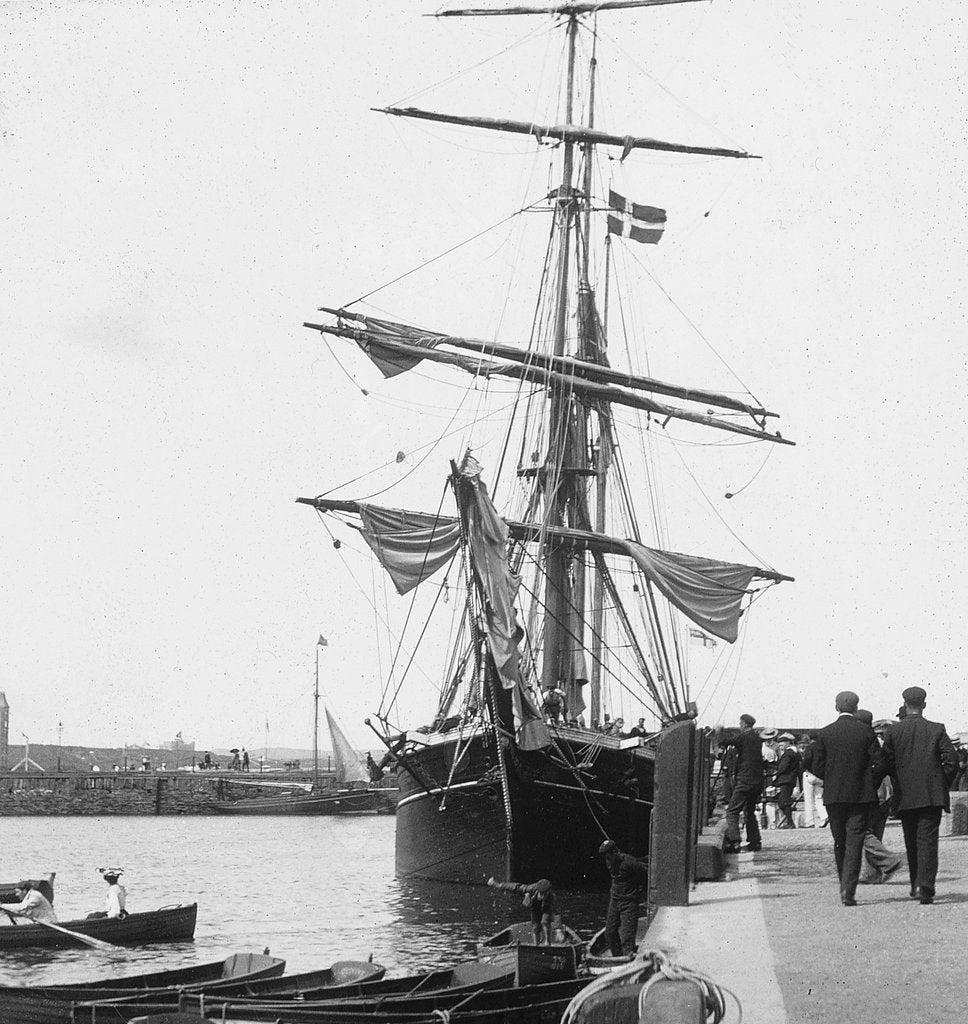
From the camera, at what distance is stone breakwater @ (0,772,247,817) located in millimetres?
84125

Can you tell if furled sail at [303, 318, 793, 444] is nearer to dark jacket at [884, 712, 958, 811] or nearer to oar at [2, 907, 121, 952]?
oar at [2, 907, 121, 952]

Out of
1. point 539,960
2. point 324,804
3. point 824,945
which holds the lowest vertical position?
point 324,804

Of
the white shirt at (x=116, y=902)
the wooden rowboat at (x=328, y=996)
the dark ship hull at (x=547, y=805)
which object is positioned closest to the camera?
the wooden rowboat at (x=328, y=996)

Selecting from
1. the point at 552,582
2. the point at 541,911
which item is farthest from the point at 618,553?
the point at 541,911

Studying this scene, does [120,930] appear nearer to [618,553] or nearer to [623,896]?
[623,896]

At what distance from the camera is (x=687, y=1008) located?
18.9 ft

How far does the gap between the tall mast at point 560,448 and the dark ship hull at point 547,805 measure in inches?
220

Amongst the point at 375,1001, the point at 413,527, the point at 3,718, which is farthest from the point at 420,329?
the point at 3,718

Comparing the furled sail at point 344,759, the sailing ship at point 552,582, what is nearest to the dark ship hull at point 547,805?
the sailing ship at point 552,582

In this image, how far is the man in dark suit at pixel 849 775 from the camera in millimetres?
10500

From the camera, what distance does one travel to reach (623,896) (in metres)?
13.8

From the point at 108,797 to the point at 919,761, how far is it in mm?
80307

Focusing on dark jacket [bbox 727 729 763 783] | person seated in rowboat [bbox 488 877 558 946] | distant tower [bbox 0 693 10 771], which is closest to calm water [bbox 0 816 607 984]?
person seated in rowboat [bbox 488 877 558 946]

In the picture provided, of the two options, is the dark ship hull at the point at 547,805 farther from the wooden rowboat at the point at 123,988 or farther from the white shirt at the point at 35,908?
the wooden rowboat at the point at 123,988
